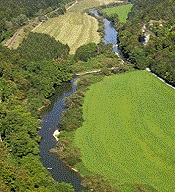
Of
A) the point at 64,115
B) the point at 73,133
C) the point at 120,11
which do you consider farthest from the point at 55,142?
the point at 120,11

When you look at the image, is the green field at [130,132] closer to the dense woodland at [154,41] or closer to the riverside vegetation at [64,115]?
the riverside vegetation at [64,115]

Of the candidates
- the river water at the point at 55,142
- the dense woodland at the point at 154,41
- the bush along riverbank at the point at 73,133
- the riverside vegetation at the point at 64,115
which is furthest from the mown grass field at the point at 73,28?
the river water at the point at 55,142

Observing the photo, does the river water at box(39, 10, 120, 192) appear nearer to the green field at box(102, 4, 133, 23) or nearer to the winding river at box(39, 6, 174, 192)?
the winding river at box(39, 6, 174, 192)

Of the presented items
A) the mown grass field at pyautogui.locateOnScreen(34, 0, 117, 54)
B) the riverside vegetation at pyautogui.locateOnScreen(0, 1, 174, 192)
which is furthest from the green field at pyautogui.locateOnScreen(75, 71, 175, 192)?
the mown grass field at pyautogui.locateOnScreen(34, 0, 117, 54)

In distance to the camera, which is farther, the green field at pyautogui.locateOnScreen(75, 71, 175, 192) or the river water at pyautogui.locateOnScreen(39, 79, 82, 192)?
the green field at pyautogui.locateOnScreen(75, 71, 175, 192)

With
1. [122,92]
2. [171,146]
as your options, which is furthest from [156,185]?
[122,92]

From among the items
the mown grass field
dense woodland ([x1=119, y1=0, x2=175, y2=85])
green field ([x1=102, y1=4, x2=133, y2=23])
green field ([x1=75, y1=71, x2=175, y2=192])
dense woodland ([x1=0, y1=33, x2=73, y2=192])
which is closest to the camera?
dense woodland ([x1=0, y1=33, x2=73, y2=192])

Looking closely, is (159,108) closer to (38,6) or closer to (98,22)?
(98,22)
